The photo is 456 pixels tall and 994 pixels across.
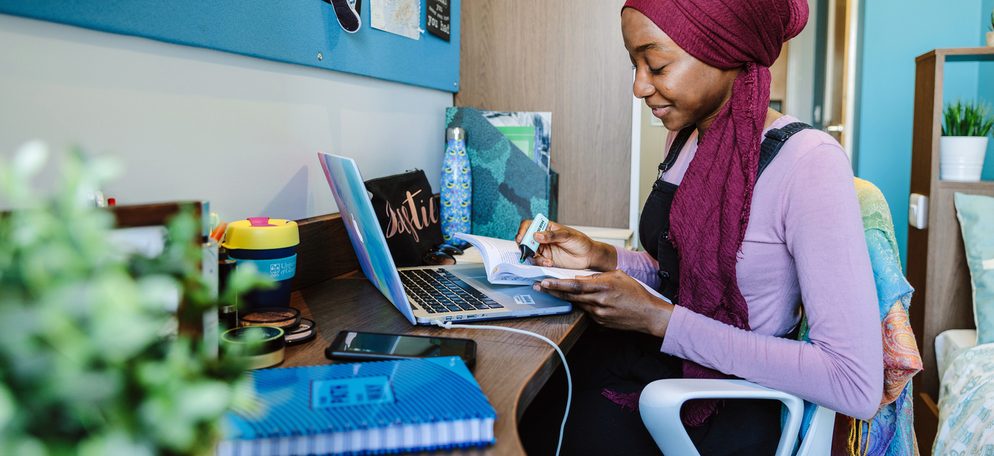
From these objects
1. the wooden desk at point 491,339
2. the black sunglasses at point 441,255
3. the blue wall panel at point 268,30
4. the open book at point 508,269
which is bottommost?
the wooden desk at point 491,339

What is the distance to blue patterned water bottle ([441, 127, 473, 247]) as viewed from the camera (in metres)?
1.77

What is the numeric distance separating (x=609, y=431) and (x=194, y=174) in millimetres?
779

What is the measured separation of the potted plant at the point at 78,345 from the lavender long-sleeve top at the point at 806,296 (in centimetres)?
84

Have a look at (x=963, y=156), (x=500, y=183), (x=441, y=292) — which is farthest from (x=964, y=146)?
(x=441, y=292)

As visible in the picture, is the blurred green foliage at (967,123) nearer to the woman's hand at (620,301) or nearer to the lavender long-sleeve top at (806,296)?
the lavender long-sleeve top at (806,296)

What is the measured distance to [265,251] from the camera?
975 mm

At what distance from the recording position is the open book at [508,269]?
1.11 meters

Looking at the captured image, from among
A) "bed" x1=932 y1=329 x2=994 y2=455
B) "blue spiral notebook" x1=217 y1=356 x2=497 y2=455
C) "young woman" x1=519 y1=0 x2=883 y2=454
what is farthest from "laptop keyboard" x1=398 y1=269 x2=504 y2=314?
"bed" x1=932 y1=329 x2=994 y2=455

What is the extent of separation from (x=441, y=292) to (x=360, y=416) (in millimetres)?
586

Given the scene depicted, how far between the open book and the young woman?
0.05 meters

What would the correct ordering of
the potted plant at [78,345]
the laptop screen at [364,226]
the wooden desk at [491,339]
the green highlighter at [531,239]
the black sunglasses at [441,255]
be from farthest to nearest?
the black sunglasses at [441,255], the green highlighter at [531,239], the laptop screen at [364,226], the wooden desk at [491,339], the potted plant at [78,345]

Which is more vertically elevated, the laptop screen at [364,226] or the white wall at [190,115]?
the white wall at [190,115]

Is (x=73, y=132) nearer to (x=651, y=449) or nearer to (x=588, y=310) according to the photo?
(x=588, y=310)

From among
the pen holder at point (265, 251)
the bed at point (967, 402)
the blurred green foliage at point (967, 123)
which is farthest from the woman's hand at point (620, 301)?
the blurred green foliage at point (967, 123)
